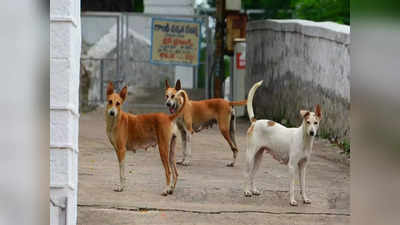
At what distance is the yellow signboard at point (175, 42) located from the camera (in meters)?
10.5

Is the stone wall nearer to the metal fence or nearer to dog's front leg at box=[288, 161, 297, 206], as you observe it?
the metal fence

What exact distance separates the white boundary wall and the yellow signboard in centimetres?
666

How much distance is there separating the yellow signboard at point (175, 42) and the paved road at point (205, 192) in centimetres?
287

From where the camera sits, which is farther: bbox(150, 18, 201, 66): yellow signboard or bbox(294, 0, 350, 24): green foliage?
bbox(294, 0, 350, 24): green foliage

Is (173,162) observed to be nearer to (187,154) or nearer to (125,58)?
(187,154)

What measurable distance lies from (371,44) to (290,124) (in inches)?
256

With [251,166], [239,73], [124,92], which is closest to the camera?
[124,92]

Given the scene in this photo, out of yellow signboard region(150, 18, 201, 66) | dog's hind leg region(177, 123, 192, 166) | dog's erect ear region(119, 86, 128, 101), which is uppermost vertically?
yellow signboard region(150, 18, 201, 66)

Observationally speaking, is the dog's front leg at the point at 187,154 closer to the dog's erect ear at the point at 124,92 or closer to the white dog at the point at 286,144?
the white dog at the point at 286,144

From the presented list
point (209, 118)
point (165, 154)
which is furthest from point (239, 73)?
point (165, 154)

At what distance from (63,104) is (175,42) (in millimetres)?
7070

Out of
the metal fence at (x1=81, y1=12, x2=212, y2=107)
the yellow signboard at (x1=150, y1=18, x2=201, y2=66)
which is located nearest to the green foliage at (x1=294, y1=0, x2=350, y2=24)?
Result: the metal fence at (x1=81, y1=12, x2=212, y2=107)

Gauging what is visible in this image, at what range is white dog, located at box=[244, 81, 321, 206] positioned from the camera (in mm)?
5241

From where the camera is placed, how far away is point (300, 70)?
29.6ft
